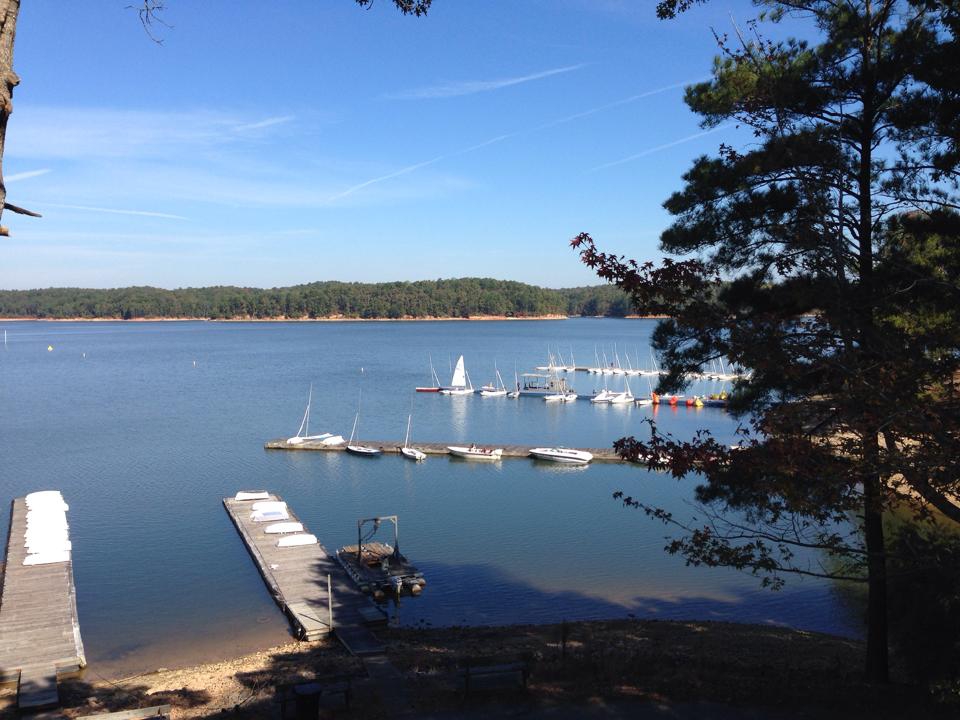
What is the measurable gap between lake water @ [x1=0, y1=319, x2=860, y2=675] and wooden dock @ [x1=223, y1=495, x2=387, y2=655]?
523 mm

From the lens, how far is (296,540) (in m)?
22.8

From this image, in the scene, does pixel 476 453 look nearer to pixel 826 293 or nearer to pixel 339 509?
pixel 339 509

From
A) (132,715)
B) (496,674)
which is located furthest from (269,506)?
(496,674)

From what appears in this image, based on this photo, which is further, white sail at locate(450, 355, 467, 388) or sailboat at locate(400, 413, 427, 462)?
white sail at locate(450, 355, 467, 388)

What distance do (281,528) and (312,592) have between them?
6116 millimetres

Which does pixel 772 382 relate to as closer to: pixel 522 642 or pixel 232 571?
pixel 522 642

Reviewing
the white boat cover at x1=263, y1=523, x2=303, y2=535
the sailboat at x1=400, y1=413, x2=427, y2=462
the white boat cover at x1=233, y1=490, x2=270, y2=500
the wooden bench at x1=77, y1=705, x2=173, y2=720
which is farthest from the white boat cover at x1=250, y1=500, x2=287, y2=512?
the wooden bench at x1=77, y1=705, x2=173, y2=720

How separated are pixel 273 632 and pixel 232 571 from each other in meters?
5.29

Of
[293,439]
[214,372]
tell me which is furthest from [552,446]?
[214,372]

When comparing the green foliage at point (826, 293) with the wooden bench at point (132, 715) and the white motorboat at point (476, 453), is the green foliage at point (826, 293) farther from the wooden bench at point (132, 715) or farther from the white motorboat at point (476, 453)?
the white motorboat at point (476, 453)

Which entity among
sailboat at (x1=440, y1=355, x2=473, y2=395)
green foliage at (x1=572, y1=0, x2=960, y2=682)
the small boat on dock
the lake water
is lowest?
the lake water

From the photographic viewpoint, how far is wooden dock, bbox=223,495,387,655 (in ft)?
52.5

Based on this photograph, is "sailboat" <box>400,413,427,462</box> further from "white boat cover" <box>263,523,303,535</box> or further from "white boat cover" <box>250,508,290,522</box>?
"white boat cover" <box>263,523,303,535</box>

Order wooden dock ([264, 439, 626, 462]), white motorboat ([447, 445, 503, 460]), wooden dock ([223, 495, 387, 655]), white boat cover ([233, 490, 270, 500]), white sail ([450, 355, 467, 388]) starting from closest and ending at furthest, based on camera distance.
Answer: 1. wooden dock ([223, 495, 387, 655])
2. white boat cover ([233, 490, 270, 500])
3. white motorboat ([447, 445, 503, 460])
4. wooden dock ([264, 439, 626, 462])
5. white sail ([450, 355, 467, 388])
